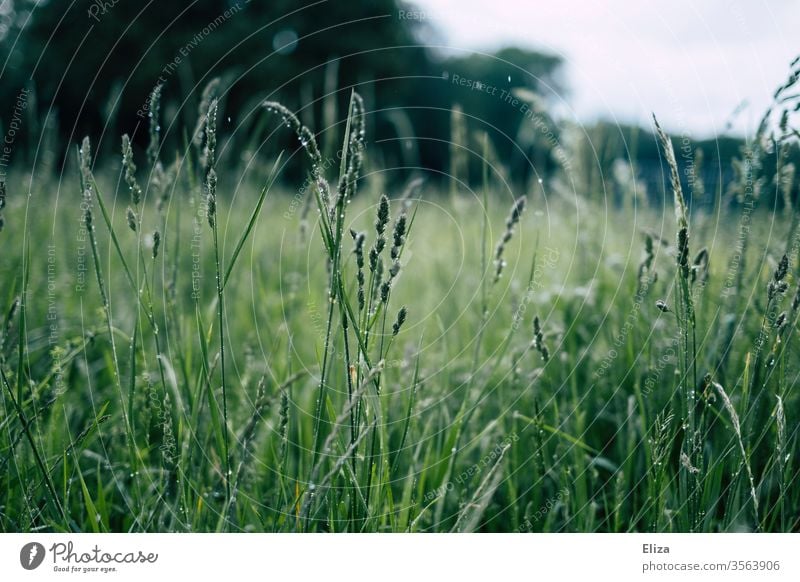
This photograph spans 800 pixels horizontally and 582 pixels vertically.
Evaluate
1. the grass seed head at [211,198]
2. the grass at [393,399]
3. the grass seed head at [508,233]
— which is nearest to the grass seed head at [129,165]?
the grass at [393,399]

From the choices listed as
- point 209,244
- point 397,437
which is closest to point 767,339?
point 397,437

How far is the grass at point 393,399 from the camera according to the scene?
3.18 feet

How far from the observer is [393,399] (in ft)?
4.44

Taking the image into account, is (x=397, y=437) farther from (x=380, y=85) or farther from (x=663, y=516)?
(x=380, y=85)

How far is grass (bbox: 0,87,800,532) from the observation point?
38.1 inches

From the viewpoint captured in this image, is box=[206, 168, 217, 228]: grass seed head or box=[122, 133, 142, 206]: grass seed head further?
box=[122, 133, 142, 206]: grass seed head

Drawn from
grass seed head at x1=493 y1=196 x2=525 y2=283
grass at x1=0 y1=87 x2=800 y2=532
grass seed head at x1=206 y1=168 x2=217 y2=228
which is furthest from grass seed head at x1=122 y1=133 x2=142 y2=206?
grass seed head at x1=493 y1=196 x2=525 y2=283

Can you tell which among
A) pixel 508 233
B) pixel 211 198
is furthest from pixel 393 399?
pixel 211 198

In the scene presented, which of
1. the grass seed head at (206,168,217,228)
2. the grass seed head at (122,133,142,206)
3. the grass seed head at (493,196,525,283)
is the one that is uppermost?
the grass seed head at (122,133,142,206)
